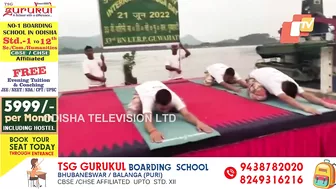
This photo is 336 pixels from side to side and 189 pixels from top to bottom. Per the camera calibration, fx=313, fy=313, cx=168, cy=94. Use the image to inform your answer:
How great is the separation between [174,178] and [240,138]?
36 cm

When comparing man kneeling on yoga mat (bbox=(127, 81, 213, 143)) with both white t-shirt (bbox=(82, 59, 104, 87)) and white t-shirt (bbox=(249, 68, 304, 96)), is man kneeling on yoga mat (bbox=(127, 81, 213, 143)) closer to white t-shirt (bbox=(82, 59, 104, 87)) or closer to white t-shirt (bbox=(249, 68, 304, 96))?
white t-shirt (bbox=(82, 59, 104, 87))

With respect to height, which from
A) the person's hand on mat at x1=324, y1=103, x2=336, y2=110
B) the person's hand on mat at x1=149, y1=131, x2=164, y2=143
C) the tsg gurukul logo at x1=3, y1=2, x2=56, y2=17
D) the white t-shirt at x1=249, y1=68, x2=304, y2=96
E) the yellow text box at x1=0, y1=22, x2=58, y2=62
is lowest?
the person's hand on mat at x1=149, y1=131, x2=164, y2=143

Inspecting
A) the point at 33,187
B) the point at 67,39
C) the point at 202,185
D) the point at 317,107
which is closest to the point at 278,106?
the point at 317,107

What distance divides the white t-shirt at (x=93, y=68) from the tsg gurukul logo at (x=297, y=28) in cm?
86

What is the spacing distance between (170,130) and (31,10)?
83 cm

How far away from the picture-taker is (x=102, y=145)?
138cm

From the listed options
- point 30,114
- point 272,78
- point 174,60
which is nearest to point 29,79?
point 30,114

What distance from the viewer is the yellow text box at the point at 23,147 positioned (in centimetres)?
146

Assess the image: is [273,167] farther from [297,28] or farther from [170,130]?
[297,28]

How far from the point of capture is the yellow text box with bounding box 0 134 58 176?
1.46 metres

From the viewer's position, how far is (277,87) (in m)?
1.55

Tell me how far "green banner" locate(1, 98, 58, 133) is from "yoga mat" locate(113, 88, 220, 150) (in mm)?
316

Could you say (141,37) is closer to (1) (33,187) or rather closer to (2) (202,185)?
(2) (202,185)

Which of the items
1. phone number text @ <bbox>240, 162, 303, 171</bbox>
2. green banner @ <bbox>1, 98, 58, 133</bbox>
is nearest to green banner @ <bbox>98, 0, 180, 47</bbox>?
green banner @ <bbox>1, 98, 58, 133</bbox>
